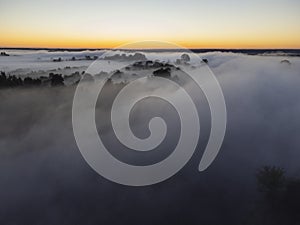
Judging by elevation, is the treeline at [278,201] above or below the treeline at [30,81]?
below

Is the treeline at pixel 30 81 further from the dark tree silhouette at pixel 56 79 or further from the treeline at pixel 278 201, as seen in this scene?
the treeline at pixel 278 201

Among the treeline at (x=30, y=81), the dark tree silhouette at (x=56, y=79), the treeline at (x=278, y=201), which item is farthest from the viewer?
the dark tree silhouette at (x=56, y=79)

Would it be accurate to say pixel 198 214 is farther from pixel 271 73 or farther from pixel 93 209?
pixel 271 73

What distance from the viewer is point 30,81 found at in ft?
525

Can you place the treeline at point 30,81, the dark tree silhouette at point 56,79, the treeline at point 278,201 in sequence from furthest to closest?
1. the dark tree silhouette at point 56,79
2. the treeline at point 30,81
3. the treeline at point 278,201

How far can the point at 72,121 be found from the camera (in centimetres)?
16375

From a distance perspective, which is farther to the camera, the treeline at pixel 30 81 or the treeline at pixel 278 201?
the treeline at pixel 30 81

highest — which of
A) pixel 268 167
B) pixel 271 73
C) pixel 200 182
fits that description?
pixel 271 73

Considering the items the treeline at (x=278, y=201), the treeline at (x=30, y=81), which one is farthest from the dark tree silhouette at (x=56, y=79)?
the treeline at (x=278, y=201)

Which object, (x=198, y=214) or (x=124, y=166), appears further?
(x=124, y=166)

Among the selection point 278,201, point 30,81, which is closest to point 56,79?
point 30,81

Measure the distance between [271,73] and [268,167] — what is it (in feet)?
392

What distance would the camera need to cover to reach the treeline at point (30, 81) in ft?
476

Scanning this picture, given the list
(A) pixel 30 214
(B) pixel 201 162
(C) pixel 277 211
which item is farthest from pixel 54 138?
(C) pixel 277 211
